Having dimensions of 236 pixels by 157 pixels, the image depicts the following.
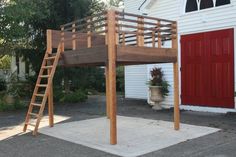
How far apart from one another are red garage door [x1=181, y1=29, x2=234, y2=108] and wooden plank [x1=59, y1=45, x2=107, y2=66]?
478 centimetres

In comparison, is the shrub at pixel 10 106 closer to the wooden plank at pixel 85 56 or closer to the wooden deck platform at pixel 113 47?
the wooden deck platform at pixel 113 47

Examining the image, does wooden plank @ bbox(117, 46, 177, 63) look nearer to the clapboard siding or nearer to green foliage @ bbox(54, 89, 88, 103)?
green foliage @ bbox(54, 89, 88, 103)

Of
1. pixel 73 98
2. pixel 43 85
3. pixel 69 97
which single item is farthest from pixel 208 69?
pixel 69 97

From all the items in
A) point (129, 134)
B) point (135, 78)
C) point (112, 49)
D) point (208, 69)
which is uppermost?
point (112, 49)

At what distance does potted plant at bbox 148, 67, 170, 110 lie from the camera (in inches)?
529

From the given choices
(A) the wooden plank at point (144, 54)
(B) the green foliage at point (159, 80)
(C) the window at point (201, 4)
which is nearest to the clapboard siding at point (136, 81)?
(B) the green foliage at point (159, 80)

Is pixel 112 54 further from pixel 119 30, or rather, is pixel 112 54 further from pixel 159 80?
pixel 159 80

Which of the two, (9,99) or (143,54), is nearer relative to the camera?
(143,54)

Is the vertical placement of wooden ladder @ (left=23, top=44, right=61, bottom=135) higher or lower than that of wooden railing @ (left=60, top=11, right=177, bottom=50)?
lower

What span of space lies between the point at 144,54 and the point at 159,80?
17.7 ft

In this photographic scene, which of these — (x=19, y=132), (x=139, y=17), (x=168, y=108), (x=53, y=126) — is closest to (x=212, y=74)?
(x=168, y=108)

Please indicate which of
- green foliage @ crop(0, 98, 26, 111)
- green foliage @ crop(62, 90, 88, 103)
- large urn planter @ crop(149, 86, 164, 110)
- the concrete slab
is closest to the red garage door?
large urn planter @ crop(149, 86, 164, 110)

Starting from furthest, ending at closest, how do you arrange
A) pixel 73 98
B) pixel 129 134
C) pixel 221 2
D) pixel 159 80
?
pixel 73 98, pixel 159 80, pixel 221 2, pixel 129 134

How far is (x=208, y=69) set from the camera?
1220 centimetres
